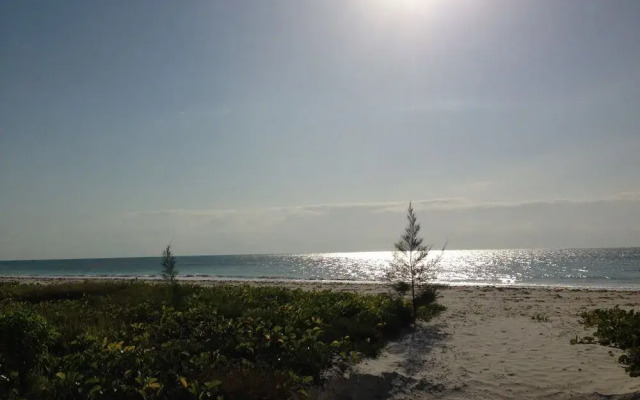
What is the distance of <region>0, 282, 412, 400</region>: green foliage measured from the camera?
256 inches

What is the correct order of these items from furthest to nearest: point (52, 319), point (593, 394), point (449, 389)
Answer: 1. point (52, 319)
2. point (449, 389)
3. point (593, 394)

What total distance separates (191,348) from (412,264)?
9.20m

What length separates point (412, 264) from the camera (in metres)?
15.6

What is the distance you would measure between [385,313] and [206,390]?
7750 millimetres

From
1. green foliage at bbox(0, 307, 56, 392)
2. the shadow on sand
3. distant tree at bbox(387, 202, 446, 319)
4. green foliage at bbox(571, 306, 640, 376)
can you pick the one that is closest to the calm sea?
distant tree at bbox(387, 202, 446, 319)

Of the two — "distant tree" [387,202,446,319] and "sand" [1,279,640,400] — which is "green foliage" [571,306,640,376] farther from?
"distant tree" [387,202,446,319]

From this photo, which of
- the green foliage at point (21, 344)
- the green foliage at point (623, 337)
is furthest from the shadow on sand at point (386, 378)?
the green foliage at point (21, 344)

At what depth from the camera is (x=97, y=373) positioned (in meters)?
7.02

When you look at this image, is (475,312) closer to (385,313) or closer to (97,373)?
(385,313)

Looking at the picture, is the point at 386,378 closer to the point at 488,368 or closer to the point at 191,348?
the point at 488,368

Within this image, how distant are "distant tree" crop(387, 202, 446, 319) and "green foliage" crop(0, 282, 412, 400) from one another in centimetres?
124

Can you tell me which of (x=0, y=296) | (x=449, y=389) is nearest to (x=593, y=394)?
(x=449, y=389)

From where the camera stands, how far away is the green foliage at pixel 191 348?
21.3 ft

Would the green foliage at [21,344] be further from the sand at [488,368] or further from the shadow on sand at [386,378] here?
the sand at [488,368]
